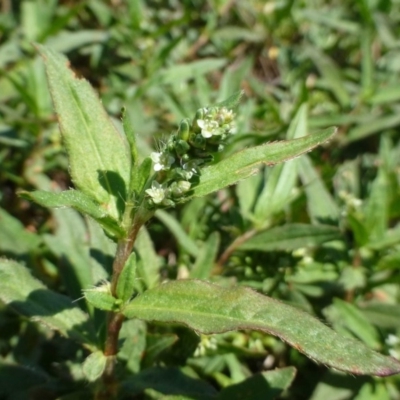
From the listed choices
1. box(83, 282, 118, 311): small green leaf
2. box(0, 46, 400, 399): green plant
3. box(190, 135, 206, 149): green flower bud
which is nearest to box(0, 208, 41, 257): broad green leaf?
box(0, 46, 400, 399): green plant

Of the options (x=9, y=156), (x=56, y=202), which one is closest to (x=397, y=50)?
(x=9, y=156)

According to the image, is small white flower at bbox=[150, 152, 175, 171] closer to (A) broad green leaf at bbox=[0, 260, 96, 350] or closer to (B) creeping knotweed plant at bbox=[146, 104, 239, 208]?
(B) creeping knotweed plant at bbox=[146, 104, 239, 208]

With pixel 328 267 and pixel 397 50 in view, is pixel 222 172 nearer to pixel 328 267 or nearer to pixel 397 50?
pixel 328 267

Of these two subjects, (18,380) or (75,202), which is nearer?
(75,202)

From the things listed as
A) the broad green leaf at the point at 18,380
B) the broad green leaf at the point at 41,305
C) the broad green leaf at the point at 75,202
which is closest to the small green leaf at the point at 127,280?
the broad green leaf at the point at 75,202

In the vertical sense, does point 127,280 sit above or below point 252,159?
below

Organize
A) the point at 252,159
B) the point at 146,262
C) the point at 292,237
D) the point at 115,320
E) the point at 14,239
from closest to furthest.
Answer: the point at 252,159 < the point at 115,320 < the point at 146,262 < the point at 292,237 < the point at 14,239

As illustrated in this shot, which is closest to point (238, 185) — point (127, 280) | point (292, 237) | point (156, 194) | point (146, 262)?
point (292, 237)

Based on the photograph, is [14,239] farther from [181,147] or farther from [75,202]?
[181,147]
